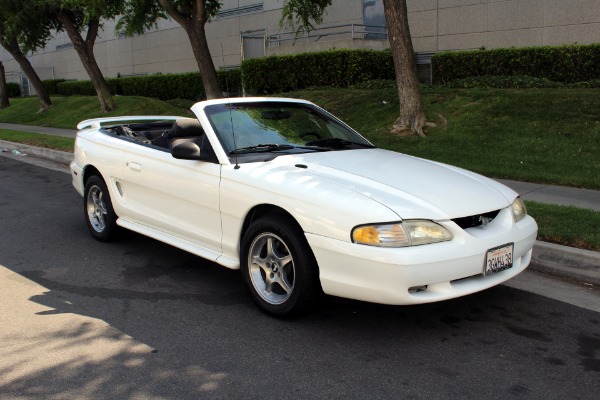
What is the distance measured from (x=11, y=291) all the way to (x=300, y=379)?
2845mm

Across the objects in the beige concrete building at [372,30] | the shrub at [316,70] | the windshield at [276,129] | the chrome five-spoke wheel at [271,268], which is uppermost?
the beige concrete building at [372,30]

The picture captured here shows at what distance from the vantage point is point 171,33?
1283 inches

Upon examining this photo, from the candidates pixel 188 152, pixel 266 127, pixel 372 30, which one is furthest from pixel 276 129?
pixel 372 30

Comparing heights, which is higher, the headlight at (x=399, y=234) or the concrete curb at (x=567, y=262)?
the headlight at (x=399, y=234)

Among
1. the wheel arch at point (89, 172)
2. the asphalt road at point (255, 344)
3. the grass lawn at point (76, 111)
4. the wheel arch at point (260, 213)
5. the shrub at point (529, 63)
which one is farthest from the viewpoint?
the grass lawn at point (76, 111)

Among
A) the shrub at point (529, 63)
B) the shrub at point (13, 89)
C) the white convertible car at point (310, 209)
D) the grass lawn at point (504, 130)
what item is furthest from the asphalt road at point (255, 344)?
the shrub at point (13, 89)

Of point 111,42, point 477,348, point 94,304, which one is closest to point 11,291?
point 94,304

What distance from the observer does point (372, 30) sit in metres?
22.4

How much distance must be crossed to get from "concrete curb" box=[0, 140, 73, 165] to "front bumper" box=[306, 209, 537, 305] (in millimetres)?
10605

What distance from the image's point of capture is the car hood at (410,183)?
157 inches

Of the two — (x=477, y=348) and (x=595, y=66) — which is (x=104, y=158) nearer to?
(x=477, y=348)

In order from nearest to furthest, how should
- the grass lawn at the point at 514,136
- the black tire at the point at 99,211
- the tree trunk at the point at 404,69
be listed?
the black tire at the point at 99,211
the grass lawn at the point at 514,136
the tree trunk at the point at 404,69

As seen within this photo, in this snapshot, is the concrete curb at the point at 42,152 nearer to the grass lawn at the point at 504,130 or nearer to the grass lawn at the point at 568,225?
the grass lawn at the point at 504,130

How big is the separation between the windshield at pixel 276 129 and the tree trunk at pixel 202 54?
438 inches
